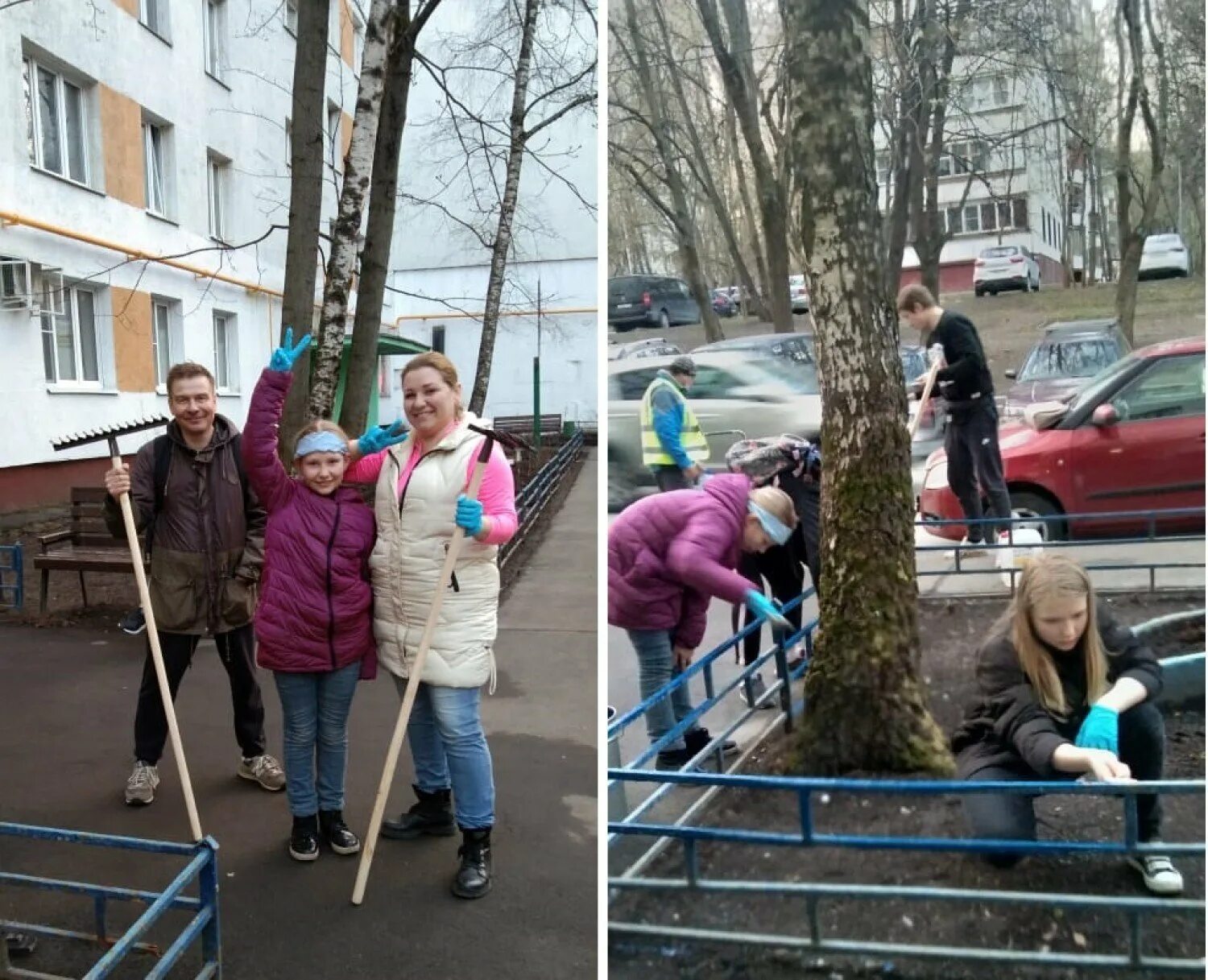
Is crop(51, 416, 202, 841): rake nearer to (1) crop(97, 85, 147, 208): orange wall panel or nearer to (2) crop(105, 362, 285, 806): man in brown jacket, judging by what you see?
(2) crop(105, 362, 285, 806): man in brown jacket

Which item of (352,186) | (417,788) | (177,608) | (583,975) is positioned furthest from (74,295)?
(583,975)

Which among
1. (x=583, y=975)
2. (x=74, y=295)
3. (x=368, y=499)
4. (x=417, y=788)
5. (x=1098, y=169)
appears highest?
(x=74, y=295)

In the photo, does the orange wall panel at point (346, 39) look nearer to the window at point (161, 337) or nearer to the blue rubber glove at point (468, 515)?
the window at point (161, 337)

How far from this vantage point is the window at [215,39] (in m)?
5.43

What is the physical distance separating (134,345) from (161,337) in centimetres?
52

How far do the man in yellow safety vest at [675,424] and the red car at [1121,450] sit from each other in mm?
277

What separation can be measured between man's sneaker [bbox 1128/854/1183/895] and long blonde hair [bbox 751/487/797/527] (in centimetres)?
53

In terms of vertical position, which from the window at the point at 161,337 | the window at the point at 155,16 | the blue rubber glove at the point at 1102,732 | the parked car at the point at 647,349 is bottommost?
the blue rubber glove at the point at 1102,732

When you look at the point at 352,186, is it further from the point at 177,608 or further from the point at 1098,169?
the point at 1098,169

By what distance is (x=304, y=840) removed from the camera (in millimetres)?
2451

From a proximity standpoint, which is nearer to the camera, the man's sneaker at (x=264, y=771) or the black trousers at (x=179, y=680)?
the black trousers at (x=179, y=680)

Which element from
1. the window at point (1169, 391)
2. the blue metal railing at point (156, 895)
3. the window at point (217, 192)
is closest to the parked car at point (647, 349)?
the window at point (1169, 391)

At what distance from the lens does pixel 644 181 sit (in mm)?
1220

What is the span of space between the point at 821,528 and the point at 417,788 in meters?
1.75
